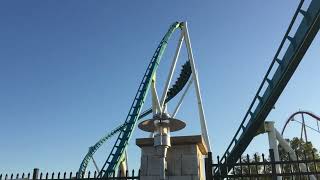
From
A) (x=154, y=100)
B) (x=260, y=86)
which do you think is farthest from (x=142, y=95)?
(x=260, y=86)

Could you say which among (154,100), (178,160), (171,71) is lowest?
(178,160)

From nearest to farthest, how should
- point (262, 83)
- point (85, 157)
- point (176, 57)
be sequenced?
point (262, 83), point (176, 57), point (85, 157)

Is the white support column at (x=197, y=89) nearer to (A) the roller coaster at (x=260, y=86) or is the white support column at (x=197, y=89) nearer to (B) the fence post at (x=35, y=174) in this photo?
(A) the roller coaster at (x=260, y=86)

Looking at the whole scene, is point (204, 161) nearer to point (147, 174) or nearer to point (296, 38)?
point (147, 174)

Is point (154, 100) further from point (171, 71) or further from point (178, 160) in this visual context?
point (178, 160)

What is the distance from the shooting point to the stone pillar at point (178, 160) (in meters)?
4.96

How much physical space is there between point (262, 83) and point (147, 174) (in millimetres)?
8241

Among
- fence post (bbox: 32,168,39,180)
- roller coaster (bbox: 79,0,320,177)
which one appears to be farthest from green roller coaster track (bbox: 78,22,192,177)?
fence post (bbox: 32,168,39,180)

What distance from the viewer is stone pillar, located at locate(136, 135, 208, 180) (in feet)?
16.3

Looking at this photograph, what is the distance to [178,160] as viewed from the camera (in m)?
5.04

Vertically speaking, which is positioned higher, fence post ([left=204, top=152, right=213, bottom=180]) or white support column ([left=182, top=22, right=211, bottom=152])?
white support column ([left=182, top=22, right=211, bottom=152])

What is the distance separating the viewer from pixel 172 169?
5.02 meters

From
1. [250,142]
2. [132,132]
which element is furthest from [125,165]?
[250,142]

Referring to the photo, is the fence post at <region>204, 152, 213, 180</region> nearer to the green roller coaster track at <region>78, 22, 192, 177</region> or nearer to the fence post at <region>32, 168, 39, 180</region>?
the fence post at <region>32, 168, 39, 180</region>
